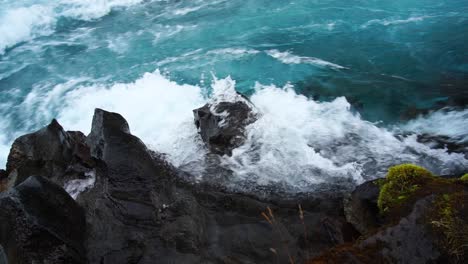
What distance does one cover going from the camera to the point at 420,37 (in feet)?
39.2

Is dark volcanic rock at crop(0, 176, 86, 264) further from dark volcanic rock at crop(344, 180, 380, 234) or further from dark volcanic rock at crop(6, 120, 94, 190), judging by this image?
dark volcanic rock at crop(344, 180, 380, 234)

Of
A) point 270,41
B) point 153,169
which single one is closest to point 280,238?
point 153,169

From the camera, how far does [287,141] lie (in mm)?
7793

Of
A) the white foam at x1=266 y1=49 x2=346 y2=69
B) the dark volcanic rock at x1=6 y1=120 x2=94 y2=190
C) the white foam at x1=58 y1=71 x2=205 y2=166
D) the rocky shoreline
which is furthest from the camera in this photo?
the white foam at x1=266 y1=49 x2=346 y2=69

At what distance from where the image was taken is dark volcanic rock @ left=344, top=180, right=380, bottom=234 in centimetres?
498

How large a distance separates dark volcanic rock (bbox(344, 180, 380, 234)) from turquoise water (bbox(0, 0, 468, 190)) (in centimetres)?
152

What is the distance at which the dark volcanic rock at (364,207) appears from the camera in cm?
498

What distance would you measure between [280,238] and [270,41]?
31.9ft

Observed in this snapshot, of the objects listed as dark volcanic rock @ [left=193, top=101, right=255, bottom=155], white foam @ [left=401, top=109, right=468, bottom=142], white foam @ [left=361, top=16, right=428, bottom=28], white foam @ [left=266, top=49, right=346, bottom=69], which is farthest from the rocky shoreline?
white foam @ [left=361, top=16, right=428, bottom=28]

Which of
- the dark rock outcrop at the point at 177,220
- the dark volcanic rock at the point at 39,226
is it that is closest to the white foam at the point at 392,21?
the dark rock outcrop at the point at 177,220

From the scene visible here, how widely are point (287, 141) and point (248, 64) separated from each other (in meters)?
5.35

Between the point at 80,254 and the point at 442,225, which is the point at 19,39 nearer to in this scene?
the point at 80,254

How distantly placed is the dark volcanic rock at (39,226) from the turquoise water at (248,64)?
8.32 ft

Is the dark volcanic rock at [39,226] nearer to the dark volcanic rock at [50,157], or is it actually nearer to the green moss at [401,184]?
the dark volcanic rock at [50,157]
